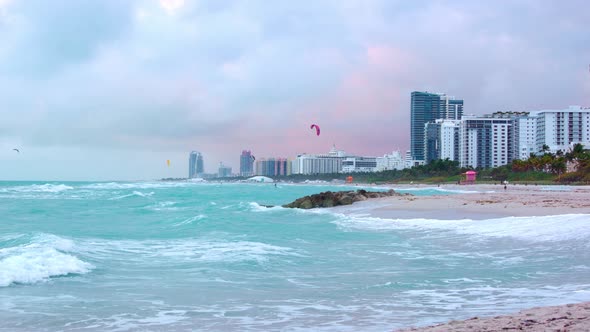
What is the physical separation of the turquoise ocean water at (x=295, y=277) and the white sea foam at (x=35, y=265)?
3 cm

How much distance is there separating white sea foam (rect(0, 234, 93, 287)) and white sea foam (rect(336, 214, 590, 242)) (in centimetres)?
1194

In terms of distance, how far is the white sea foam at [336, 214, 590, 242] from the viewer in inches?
640

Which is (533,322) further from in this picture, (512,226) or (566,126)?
(566,126)

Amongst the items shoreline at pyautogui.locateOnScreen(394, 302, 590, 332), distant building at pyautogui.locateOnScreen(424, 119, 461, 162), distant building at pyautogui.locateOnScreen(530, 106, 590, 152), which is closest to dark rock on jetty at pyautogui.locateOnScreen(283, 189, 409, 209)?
shoreline at pyautogui.locateOnScreen(394, 302, 590, 332)

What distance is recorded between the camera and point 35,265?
12.1m

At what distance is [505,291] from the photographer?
362 inches

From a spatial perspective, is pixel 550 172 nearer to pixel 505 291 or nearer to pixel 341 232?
pixel 341 232

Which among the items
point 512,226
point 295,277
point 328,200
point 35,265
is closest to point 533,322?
point 295,277

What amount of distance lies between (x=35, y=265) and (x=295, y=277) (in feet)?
18.2

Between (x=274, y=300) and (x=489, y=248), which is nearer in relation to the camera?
(x=274, y=300)

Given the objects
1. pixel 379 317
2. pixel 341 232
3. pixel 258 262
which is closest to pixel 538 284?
pixel 379 317

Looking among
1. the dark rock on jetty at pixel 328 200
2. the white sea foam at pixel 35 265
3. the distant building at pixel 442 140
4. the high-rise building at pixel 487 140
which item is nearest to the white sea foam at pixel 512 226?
the white sea foam at pixel 35 265

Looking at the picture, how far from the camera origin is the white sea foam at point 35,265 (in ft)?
36.8

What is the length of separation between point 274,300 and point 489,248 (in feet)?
25.8
